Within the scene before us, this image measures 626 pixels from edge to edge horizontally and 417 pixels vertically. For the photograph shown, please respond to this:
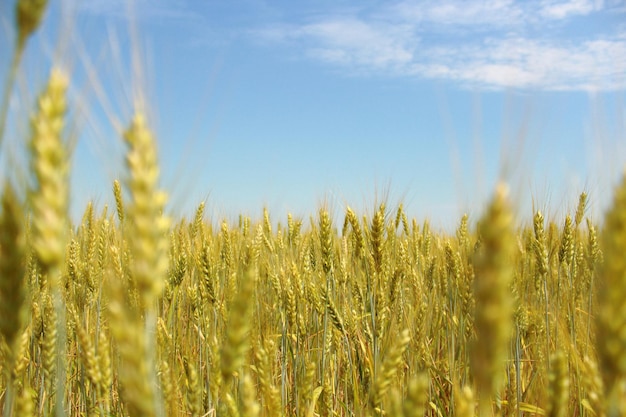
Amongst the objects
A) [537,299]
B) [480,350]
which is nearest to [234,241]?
[537,299]

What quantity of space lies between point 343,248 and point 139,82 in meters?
2.65

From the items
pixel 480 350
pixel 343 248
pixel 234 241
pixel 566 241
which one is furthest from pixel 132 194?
pixel 234 241

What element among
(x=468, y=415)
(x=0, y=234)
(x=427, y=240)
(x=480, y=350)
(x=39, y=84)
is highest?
(x=427, y=240)

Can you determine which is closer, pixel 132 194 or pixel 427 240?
pixel 132 194

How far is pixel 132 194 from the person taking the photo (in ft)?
2.92

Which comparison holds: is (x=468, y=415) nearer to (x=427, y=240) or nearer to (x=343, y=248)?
(x=343, y=248)

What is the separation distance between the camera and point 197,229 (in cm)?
442

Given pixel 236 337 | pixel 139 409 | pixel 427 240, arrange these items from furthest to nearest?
pixel 427 240 → pixel 236 337 → pixel 139 409

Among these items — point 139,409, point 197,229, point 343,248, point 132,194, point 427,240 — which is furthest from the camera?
point 427,240

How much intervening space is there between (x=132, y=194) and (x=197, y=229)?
3.60 metres

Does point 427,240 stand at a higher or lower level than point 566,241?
higher

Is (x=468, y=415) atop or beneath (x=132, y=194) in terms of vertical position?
beneath

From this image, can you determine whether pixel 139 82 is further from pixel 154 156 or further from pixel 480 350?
pixel 480 350

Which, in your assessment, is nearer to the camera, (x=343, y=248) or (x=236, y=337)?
(x=236, y=337)
